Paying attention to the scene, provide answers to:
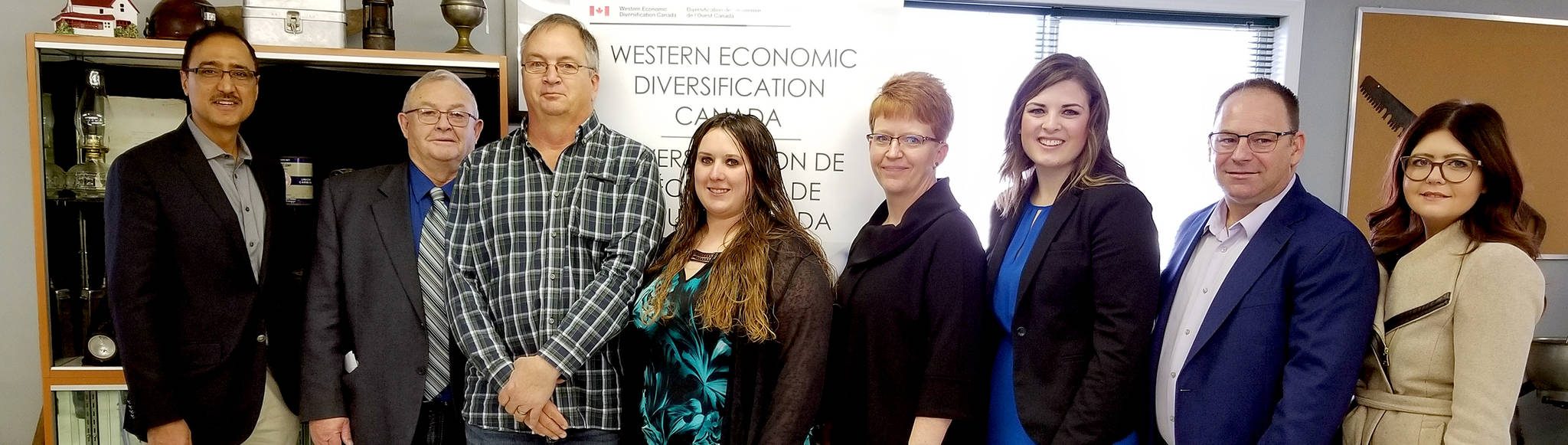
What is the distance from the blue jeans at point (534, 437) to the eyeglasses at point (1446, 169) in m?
1.88

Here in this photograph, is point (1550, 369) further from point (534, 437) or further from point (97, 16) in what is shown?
point (97, 16)

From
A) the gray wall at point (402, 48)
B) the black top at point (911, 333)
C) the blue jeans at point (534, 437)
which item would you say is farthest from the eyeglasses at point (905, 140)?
the gray wall at point (402, 48)

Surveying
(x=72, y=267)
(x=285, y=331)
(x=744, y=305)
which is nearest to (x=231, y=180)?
(x=285, y=331)

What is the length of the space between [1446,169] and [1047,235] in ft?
2.59

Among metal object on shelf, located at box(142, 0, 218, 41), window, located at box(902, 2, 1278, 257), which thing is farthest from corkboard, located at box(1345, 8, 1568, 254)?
metal object on shelf, located at box(142, 0, 218, 41)

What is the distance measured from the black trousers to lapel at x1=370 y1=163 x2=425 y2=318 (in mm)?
261

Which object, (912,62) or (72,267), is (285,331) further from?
(912,62)

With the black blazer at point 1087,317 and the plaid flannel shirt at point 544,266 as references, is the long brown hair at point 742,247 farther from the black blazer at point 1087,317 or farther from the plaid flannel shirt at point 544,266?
the black blazer at point 1087,317

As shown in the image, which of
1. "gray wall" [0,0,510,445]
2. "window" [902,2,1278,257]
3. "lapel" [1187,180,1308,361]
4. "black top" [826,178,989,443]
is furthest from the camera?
"window" [902,2,1278,257]

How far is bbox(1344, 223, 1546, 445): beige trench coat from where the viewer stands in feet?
4.87

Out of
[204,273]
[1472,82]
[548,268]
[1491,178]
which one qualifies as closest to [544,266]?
[548,268]

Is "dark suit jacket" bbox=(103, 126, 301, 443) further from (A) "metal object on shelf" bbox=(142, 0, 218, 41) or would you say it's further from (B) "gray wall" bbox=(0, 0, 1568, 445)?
(B) "gray wall" bbox=(0, 0, 1568, 445)

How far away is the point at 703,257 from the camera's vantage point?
1796mm

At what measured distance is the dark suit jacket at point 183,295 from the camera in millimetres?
1879
